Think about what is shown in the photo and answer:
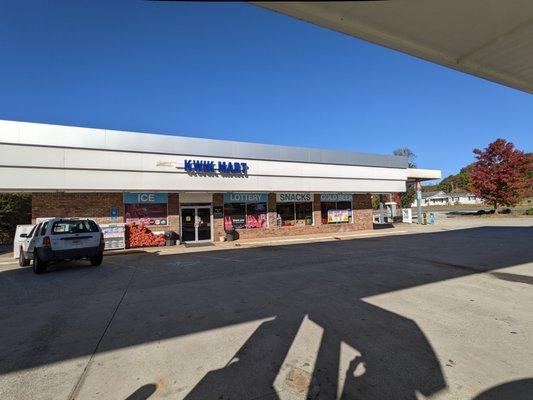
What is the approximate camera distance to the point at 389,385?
3.52 m

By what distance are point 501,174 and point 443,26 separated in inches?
1868

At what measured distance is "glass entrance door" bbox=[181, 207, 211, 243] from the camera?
2080cm

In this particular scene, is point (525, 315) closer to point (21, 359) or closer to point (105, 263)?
point (21, 359)

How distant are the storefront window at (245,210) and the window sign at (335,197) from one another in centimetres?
500

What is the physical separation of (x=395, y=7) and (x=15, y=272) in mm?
13622

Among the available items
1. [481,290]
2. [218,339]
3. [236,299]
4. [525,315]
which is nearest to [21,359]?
[218,339]

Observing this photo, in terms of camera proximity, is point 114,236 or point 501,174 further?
point 501,174

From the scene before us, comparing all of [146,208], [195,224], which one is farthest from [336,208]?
[146,208]

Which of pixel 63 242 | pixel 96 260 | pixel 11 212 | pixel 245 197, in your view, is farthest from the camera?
pixel 11 212

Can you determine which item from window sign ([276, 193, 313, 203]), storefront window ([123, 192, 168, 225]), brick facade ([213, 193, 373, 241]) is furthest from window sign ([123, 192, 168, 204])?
window sign ([276, 193, 313, 203])

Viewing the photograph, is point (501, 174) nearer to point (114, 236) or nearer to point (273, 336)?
point (114, 236)

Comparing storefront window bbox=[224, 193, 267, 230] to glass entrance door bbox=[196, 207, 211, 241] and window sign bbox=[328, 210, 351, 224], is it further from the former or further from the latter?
window sign bbox=[328, 210, 351, 224]

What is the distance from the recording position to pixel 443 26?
178 inches

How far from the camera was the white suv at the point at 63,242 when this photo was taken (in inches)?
436
